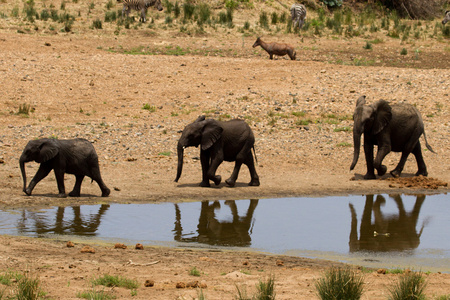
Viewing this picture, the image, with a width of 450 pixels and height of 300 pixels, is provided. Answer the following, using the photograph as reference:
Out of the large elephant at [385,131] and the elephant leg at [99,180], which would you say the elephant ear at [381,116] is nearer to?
the large elephant at [385,131]

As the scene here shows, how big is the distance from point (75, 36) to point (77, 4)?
586 centimetres

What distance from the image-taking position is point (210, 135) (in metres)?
14.6

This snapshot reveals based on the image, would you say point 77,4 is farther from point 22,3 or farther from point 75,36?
point 75,36

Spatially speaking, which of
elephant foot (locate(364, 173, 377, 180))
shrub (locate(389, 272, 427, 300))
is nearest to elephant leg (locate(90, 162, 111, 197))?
elephant foot (locate(364, 173, 377, 180))

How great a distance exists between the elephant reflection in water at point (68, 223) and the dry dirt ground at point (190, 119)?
2.58ft

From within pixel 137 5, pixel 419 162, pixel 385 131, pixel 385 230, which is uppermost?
pixel 137 5

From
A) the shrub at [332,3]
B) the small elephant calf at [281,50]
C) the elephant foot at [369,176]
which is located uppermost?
the shrub at [332,3]

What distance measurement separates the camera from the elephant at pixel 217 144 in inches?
576

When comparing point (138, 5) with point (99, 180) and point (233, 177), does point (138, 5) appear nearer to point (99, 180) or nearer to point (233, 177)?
point (233, 177)

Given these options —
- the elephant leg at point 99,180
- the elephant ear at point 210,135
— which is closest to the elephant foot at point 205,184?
the elephant ear at point 210,135

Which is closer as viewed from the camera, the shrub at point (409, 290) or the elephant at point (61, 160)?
the shrub at point (409, 290)

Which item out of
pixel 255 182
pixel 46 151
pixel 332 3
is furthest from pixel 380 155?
pixel 332 3

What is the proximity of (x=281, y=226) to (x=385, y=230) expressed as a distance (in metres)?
1.74

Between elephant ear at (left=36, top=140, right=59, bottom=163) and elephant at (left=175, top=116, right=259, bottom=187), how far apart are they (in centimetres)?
269
